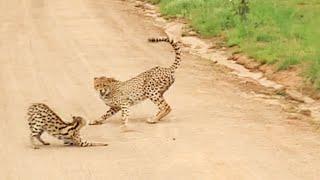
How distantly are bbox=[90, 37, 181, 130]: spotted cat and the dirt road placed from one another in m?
0.21

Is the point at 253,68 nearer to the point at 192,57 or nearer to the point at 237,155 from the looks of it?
the point at 192,57

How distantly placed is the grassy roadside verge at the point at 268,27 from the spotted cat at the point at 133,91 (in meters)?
3.43

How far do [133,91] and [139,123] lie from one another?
1.58 feet

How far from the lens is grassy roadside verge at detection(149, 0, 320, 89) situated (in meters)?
17.7

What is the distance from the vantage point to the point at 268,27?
68.8ft

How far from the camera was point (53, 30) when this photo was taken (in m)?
23.8

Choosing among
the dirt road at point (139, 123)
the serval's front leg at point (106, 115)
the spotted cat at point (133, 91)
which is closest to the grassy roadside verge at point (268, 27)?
the dirt road at point (139, 123)

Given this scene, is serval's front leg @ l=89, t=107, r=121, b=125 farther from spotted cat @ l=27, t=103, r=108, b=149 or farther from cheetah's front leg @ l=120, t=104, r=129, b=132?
spotted cat @ l=27, t=103, r=108, b=149

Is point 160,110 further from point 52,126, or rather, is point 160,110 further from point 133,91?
point 52,126

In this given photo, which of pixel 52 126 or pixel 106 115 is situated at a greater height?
pixel 52 126

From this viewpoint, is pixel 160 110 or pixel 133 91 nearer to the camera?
pixel 133 91

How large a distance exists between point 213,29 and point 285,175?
12032 millimetres

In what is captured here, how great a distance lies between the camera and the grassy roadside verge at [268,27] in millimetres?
17688

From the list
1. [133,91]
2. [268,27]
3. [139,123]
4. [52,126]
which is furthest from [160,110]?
[268,27]
